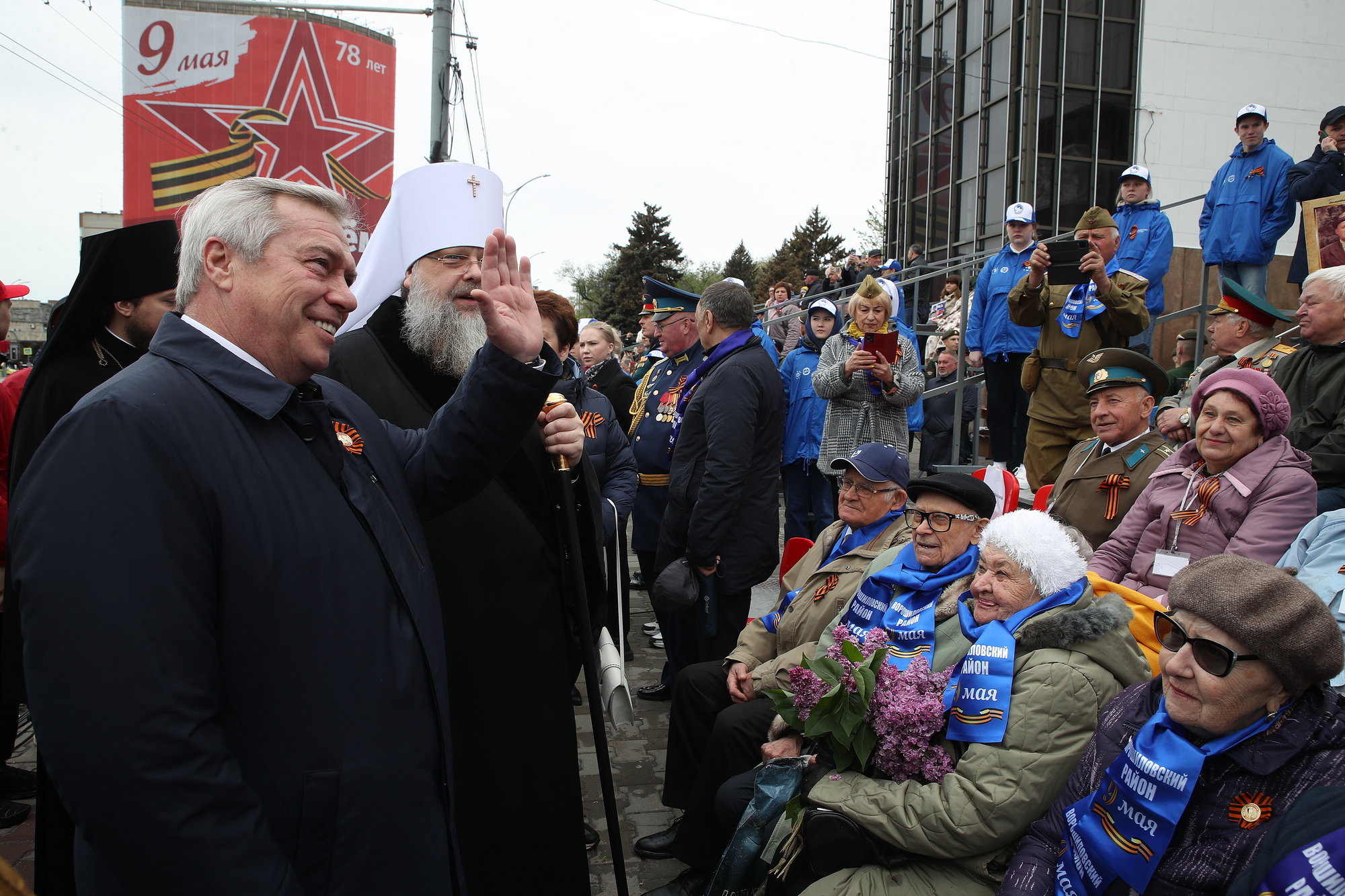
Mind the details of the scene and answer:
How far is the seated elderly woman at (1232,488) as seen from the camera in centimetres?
330

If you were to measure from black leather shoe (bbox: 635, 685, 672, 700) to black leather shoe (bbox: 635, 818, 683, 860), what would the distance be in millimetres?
1531

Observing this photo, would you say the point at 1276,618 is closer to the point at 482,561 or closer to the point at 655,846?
the point at 482,561

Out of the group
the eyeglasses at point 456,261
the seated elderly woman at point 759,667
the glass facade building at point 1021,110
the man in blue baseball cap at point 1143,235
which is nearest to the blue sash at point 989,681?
the seated elderly woman at point 759,667

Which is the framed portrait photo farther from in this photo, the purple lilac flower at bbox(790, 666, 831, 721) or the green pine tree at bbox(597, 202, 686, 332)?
the green pine tree at bbox(597, 202, 686, 332)

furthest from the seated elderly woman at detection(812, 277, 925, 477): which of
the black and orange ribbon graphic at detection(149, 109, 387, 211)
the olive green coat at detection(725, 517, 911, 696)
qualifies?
the black and orange ribbon graphic at detection(149, 109, 387, 211)

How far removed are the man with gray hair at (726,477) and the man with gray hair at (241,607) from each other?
251 centimetres

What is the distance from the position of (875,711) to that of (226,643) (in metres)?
1.80

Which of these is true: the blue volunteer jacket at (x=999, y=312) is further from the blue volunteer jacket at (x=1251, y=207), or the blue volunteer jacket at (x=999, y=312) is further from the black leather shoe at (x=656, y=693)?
the black leather shoe at (x=656, y=693)

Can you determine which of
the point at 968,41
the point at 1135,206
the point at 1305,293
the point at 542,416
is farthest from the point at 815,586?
the point at 968,41

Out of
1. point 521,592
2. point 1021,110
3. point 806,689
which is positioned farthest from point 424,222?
point 1021,110

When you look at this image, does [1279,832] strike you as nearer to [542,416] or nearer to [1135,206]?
[542,416]

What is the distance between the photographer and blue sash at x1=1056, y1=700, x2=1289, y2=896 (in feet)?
6.28

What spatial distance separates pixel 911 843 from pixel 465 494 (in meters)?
1.56

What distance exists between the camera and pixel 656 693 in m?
5.04
